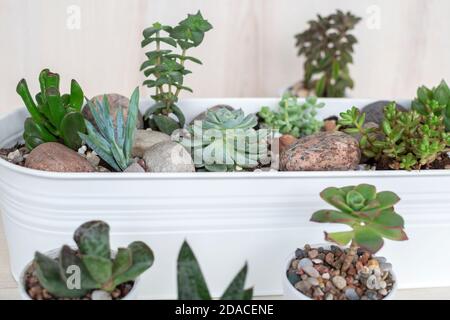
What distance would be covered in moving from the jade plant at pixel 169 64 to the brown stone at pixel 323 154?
0.65 feet

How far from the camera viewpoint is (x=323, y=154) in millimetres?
873

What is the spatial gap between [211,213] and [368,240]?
22 cm

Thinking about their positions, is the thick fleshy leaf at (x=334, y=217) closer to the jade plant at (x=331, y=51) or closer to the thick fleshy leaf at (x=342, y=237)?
the thick fleshy leaf at (x=342, y=237)

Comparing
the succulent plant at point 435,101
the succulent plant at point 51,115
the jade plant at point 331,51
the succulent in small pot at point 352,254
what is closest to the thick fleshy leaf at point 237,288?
the succulent in small pot at point 352,254

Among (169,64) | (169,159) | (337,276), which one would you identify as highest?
(169,64)

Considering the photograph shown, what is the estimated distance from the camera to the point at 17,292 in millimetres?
817

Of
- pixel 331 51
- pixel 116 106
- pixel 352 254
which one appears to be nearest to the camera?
pixel 352 254

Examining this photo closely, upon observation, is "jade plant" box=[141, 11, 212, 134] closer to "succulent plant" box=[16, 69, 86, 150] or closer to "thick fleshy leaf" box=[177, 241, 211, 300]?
"succulent plant" box=[16, 69, 86, 150]

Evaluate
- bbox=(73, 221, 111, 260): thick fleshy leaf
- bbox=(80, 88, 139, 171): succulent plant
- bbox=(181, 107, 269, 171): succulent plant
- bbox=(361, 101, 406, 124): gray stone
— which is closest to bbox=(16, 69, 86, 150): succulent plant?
bbox=(80, 88, 139, 171): succulent plant

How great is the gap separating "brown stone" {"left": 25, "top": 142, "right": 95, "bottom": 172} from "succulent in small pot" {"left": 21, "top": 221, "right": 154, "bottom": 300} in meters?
0.19

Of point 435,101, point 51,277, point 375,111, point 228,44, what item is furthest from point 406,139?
point 228,44

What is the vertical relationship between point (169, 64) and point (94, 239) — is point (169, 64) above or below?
above

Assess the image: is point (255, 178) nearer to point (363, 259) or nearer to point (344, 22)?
→ point (363, 259)

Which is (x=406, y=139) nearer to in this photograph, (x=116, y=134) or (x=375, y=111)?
(x=375, y=111)
